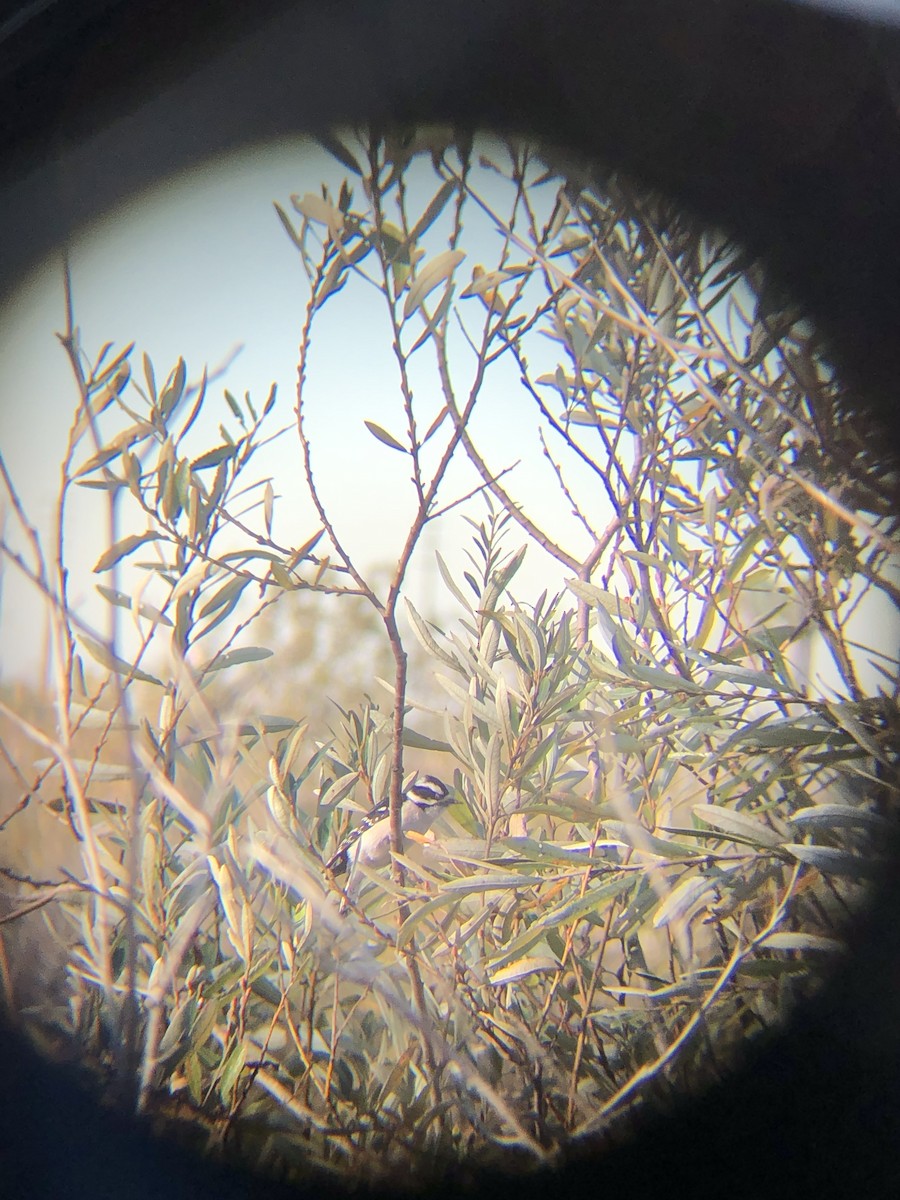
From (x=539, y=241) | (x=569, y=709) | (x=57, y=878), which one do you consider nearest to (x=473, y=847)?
(x=569, y=709)

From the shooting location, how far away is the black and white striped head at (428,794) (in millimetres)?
523

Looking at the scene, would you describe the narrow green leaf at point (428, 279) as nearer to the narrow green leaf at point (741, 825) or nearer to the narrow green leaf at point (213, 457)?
the narrow green leaf at point (213, 457)

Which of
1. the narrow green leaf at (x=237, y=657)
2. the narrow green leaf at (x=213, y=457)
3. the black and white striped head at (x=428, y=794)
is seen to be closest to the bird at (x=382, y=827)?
the black and white striped head at (x=428, y=794)

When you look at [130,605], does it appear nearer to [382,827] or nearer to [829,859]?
[382,827]

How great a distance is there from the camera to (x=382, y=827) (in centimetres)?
49

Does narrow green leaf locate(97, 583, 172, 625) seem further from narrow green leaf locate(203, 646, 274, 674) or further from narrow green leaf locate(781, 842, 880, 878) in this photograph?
narrow green leaf locate(781, 842, 880, 878)

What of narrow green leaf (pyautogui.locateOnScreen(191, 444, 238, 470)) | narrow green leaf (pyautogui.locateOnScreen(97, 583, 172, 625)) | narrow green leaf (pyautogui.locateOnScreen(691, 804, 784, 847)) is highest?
narrow green leaf (pyautogui.locateOnScreen(191, 444, 238, 470))

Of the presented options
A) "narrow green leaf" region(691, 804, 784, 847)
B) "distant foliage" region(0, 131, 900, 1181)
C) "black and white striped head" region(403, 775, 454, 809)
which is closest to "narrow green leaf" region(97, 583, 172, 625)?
"distant foliage" region(0, 131, 900, 1181)

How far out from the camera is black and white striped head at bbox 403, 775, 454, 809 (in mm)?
523

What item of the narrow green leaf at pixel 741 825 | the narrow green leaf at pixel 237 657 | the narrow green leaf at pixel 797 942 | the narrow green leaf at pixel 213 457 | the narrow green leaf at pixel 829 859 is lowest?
the narrow green leaf at pixel 797 942

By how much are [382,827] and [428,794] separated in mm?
47

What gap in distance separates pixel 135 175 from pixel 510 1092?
71 centimetres

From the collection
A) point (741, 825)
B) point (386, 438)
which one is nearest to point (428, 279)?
point (386, 438)

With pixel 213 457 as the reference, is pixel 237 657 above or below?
below
